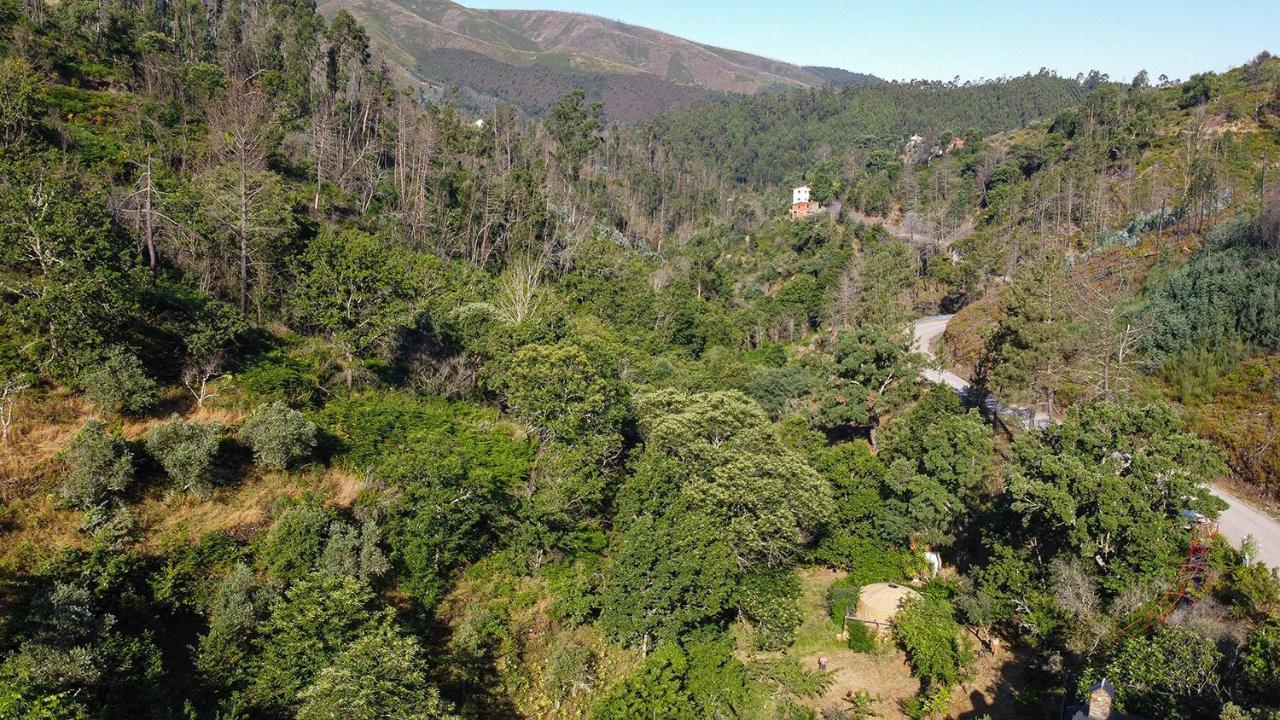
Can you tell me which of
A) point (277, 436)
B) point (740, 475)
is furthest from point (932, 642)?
point (277, 436)

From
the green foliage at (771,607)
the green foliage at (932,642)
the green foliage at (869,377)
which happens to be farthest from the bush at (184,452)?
the green foliage at (869,377)

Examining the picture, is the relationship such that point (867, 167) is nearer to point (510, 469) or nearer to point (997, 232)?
point (997, 232)

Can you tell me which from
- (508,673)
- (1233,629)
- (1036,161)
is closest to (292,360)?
(508,673)

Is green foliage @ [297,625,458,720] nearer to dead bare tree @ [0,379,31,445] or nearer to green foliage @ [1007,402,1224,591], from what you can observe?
dead bare tree @ [0,379,31,445]

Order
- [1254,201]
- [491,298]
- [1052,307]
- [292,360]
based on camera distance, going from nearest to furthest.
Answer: [292,360] → [1052,307] → [491,298] → [1254,201]

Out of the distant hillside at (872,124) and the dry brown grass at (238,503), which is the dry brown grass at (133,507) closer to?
the dry brown grass at (238,503)

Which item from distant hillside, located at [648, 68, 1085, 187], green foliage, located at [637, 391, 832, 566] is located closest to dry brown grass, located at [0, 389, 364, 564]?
green foliage, located at [637, 391, 832, 566]
